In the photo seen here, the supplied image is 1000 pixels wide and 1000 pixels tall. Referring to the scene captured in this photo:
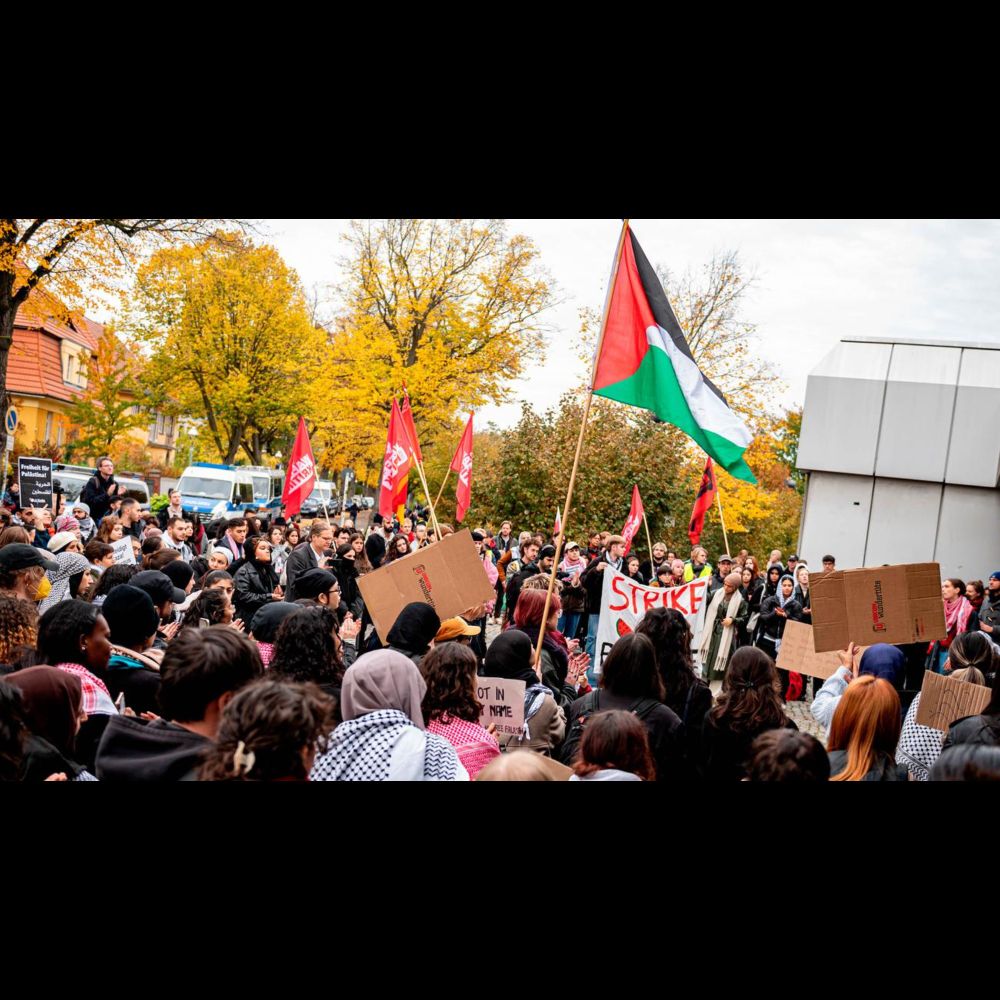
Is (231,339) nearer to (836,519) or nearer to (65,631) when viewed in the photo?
(836,519)

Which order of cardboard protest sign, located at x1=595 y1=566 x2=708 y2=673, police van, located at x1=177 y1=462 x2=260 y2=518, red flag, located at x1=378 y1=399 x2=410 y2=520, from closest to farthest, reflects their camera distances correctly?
cardboard protest sign, located at x1=595 y1=566 x2=708 y2=673 < red flag, located at x1=378 y1=399 x2=410 y2=520 < police van, located at x1=177 y1=462 x2=260 y2=518

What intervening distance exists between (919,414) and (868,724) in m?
18.9

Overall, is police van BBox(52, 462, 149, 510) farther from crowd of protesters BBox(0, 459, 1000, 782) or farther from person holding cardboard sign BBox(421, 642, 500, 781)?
person holding cardboard sign BBox(421, 642, 500, 781)

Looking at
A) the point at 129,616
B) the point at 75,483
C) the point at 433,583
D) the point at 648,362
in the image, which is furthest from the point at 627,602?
the point at 75,483

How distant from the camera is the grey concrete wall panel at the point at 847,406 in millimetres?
21609

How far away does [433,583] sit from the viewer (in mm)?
6938

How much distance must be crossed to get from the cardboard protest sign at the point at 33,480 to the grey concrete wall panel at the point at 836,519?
15.2 metres

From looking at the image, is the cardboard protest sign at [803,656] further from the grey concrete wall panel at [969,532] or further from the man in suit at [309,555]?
the grey concrete wall panel at [969,532]

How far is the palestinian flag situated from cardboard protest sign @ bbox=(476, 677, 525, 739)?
8.35 ft

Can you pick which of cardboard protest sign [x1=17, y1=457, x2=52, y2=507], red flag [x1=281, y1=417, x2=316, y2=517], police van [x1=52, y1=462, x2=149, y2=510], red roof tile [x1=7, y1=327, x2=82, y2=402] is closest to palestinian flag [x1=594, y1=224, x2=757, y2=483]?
red flag [x1=281, y1=417, x2=316, y2=517]

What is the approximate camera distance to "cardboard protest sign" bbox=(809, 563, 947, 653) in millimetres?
6059

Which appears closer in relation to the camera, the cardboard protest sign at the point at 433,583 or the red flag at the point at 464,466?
the cardboard protest sign at the point at 433,583

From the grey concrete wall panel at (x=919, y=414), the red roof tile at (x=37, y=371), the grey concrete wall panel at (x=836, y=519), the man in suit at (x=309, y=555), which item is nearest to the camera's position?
the man in suit at (x=309, y=555)

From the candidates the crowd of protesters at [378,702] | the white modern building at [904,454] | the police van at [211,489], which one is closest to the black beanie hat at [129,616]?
the crowd of protesters at [378,702]
